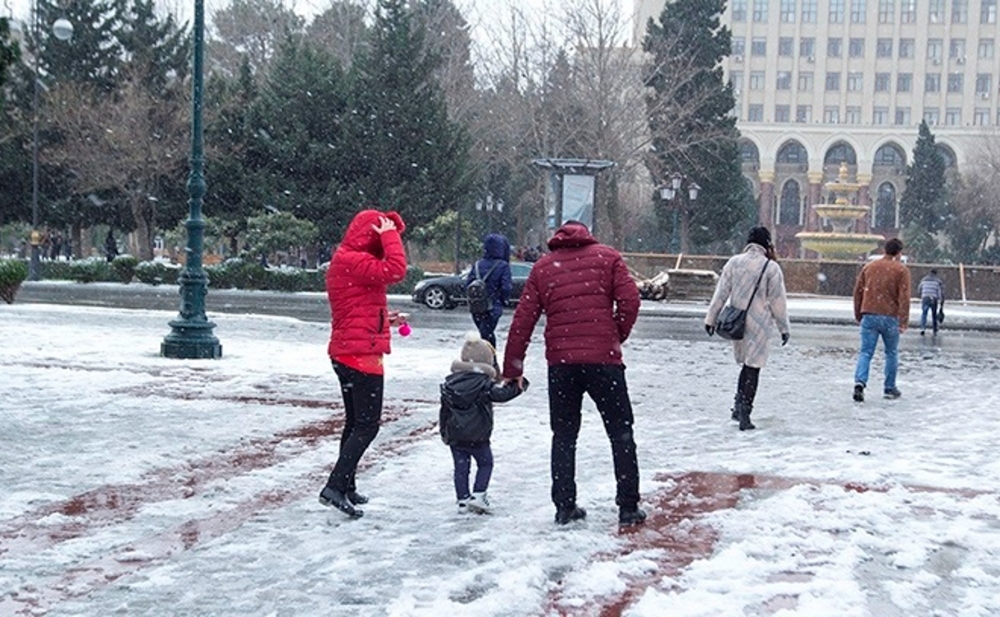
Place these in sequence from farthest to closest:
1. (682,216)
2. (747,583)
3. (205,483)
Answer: (682,216)
(205,483)
(747,583)

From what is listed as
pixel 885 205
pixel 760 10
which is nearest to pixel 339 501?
pixel 885 205

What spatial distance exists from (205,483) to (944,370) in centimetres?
1167

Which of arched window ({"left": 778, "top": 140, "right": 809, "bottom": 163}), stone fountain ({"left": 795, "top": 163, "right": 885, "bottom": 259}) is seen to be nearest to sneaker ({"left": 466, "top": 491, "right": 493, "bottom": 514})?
stone fountain ({"left": 795, "top": 163, "right": 885, "bottom": 259})

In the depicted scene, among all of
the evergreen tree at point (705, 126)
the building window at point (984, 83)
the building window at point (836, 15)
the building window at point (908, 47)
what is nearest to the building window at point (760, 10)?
the building window at point (836, 15)

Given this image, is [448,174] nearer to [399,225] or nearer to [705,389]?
[705,389]

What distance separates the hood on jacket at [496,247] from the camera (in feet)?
40.6

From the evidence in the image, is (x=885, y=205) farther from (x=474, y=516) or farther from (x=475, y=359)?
(x=474, y=516)

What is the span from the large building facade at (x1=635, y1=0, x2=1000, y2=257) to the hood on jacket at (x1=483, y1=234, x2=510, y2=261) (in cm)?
8720

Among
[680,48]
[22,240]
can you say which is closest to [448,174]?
[680,48]

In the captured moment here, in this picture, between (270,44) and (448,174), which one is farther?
(270,44)

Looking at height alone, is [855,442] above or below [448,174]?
below

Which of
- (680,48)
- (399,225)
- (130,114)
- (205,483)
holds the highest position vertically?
(680,48)

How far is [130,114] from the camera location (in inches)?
1622

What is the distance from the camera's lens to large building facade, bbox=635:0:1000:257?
324 feet
